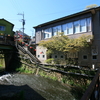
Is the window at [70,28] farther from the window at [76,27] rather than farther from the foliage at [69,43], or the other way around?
the foliage at [69,43]

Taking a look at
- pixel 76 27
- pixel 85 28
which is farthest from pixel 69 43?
pixel 76 27

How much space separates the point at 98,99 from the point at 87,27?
9401 millimetres

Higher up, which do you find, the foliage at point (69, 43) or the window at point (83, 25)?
the window at point (83, 25)

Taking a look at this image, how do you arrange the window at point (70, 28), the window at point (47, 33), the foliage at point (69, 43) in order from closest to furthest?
the foliage at point (69, 43) < the window at point (70, 28) < the window at point (47, 33)

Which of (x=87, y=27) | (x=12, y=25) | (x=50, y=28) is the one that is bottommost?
(x=87, y=27)

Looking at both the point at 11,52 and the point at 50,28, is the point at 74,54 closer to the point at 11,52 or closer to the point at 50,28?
the point at 50,28

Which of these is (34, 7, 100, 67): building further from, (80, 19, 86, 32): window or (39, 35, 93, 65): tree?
(39, 35, 93, 65): tree

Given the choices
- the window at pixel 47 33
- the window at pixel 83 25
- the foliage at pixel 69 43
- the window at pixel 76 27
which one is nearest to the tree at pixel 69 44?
the foliage at pixel 69 43

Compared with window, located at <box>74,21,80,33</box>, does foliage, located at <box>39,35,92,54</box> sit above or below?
below

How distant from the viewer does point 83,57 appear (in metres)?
10.4

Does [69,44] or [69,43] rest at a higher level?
[69,43]

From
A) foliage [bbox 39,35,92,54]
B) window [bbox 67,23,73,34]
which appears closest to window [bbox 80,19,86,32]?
window [bbox 67,23,73,34]

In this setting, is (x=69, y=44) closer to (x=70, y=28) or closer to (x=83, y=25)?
(x=83, y=25)

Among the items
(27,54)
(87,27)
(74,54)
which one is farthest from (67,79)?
(27,54)
